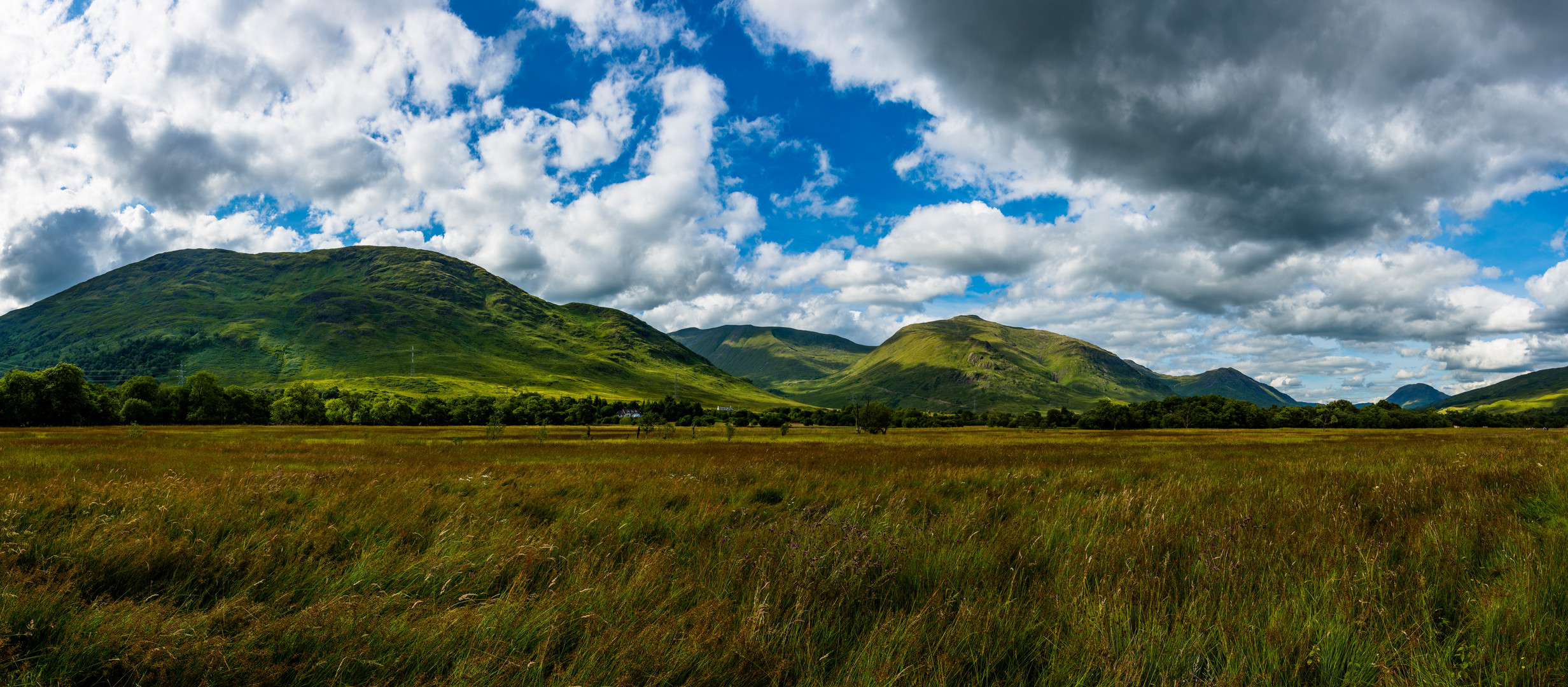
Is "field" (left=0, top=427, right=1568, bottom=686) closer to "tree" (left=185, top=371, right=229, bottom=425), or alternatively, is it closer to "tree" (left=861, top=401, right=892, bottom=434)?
"tree" (left=861, top=401, right=892, bottom=434)

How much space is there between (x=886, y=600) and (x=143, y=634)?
13.5 ft

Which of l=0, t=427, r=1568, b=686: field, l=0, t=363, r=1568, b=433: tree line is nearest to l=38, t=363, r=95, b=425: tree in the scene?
l=0, t=363, r=1568, b=433: tree line

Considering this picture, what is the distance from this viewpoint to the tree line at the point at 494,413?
279 feet

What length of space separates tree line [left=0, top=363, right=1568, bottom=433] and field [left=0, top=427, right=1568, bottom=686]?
67050 millimetres

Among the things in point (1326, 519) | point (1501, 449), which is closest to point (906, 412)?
point (1501, 449)

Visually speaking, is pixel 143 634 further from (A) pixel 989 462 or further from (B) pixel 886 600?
(A) pixel 989 462

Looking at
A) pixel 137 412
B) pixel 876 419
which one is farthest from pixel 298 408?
pixel 876 419

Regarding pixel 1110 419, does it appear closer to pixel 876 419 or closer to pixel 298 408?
pixel 876 419

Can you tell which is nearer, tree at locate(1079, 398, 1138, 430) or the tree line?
the tree line

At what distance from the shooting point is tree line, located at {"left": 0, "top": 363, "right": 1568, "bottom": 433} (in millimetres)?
85000

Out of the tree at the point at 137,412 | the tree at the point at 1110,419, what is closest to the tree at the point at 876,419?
the tree at the point at 1110,419

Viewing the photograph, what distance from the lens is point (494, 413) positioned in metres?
83.1

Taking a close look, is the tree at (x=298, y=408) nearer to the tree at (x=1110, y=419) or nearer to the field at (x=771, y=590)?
the field at (x=771, y=590)

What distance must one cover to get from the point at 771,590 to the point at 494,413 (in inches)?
3509
